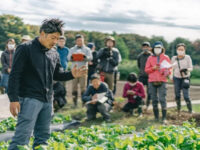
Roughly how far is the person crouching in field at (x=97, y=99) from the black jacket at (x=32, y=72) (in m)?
3.93

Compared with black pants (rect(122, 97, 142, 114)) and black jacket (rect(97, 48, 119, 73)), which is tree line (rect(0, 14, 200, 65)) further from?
black pants (rect(122, 97, 142, 114))

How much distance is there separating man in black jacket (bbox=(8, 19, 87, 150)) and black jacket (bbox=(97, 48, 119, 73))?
5.27 meters

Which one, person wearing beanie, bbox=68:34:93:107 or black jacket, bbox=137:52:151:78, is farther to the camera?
black jacket, bbox=137:52:151:78

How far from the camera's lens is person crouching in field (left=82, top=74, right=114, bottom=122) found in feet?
25.5

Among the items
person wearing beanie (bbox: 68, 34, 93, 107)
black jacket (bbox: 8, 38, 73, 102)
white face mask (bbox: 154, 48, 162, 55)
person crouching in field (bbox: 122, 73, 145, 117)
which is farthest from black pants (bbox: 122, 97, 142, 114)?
black jacket (bbox: 8, 38, 73, 102)

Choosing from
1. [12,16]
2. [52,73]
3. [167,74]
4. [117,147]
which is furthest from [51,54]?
[12,16]

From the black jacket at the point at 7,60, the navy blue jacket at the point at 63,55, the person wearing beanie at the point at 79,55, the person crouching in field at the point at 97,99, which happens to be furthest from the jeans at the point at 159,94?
the black jacket at the point at 7,60

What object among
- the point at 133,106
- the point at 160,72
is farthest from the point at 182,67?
the point at 133,106

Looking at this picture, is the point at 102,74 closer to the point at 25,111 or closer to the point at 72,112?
the point at 72,112

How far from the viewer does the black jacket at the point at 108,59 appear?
909 cm

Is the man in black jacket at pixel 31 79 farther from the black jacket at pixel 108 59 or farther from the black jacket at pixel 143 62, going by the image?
the black jacket at pixel 143 62

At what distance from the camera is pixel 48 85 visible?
390cm

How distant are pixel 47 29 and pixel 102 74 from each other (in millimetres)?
5666

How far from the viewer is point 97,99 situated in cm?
780
